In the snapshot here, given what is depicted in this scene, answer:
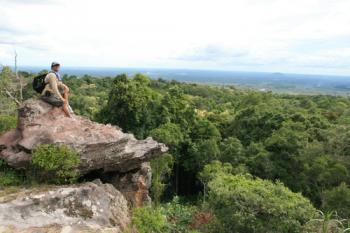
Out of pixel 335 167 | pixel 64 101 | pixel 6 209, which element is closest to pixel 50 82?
pixel 64 101

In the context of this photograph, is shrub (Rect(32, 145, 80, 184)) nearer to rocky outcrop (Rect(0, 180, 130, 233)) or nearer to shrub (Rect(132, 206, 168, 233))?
rocky outcrop (Rect(0, 180, 130, 233))

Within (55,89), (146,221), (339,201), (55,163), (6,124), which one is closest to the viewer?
(55,163)

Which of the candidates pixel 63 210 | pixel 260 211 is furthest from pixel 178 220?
pixel 63 210

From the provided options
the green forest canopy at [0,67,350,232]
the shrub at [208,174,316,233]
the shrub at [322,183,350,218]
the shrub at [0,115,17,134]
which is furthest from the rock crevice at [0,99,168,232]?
the shrub at [322,183,350,218]

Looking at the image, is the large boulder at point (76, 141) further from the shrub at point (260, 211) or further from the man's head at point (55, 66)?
the shrub at point (260, 211)

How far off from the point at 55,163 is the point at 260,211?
22.0 feet

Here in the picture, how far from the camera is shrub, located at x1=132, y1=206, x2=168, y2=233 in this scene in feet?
35.6

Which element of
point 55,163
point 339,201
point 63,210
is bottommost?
point 339,201

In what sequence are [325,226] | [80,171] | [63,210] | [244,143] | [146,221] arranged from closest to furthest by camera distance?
[63,210] < [325,226] < [80,171] < [146,221] < [244,143]

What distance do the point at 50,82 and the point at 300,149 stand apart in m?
19.9

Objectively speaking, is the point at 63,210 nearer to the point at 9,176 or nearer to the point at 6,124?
the point at 9,176

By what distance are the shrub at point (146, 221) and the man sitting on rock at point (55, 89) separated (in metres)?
3.68

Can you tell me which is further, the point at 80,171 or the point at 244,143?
the point at 244,143

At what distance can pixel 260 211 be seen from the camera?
12938mm
